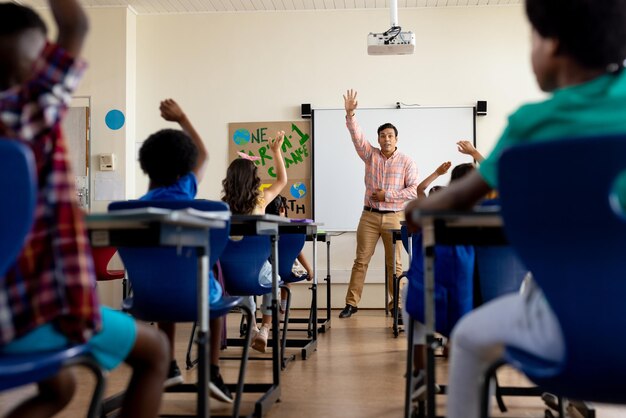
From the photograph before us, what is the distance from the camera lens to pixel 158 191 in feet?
7.56

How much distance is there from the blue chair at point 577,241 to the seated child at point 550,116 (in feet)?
0.16

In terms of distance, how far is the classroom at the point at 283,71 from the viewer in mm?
6270

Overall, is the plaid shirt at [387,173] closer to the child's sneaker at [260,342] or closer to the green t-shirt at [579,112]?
the child's sneaker at [260,342]

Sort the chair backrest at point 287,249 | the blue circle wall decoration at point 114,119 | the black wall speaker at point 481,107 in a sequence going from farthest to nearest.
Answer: the blue circle wall decoration at point 114,119, the black wall speaker at point 481,107, the chair backrest at point 287,249

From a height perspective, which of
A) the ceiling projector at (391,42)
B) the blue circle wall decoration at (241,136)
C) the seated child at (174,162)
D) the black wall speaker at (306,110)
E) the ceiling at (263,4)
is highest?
the ceiling at (263,4)

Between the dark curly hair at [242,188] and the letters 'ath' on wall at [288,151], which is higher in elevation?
the letters 'ath' on wall at [288,151]

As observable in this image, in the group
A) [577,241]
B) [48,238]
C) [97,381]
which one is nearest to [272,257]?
[97,381]

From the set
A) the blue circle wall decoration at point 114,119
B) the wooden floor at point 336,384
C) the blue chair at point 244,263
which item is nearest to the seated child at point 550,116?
the wooden floor at point 336,384

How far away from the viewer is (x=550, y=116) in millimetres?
1003

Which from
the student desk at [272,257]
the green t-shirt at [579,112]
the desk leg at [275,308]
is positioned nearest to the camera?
the green t-shirt at [579,112]

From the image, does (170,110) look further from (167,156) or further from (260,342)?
(260,342)

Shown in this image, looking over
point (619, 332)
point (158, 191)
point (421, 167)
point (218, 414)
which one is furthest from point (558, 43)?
point (421, 167)

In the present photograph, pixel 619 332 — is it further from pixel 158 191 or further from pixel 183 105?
pixel 183 105

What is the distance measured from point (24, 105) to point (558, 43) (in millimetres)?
916
